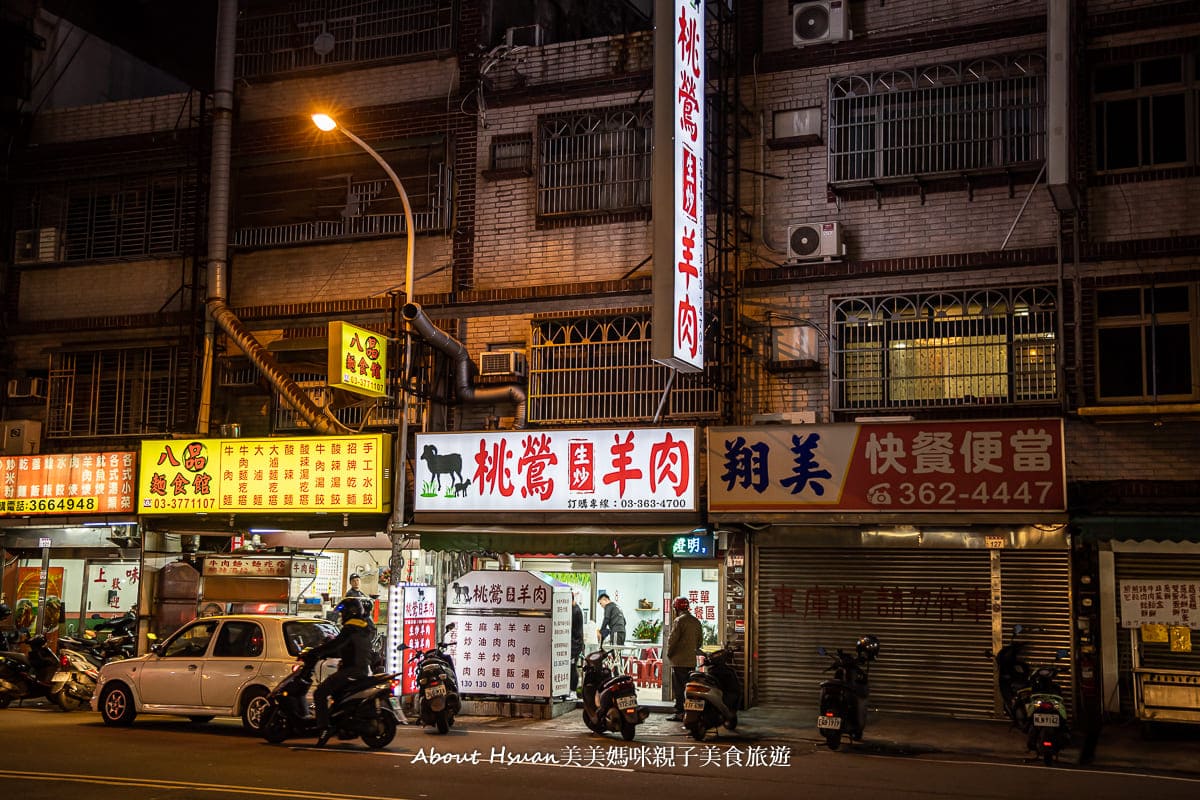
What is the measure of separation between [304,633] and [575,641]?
14.4 ft

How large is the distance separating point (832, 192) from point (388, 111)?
27.6 feet

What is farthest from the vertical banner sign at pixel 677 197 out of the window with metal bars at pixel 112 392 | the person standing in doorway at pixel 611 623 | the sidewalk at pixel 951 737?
the window with metal bars at pixel 112 392

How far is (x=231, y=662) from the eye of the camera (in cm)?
1588

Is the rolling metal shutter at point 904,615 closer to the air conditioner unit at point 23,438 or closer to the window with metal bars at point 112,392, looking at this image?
the window with metal bars at point 112,392

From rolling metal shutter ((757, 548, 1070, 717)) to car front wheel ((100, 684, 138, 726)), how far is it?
9.04 metres

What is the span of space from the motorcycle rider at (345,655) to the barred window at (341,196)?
9.29m

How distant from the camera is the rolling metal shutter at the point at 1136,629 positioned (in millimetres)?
16891

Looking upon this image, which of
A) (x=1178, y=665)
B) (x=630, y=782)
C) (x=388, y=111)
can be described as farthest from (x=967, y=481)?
(x=388, y=111)

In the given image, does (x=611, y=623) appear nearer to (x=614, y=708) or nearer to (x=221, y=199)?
(x=614, y=708)

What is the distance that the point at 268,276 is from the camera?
2327cm

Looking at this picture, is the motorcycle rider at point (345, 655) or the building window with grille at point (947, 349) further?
the building window with grille at point (947, 349)

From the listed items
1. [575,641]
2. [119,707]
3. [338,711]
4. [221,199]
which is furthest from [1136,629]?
[221,199]

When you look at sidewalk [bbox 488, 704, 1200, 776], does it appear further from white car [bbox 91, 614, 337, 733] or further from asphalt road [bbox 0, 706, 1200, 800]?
white car [bbox 91, 614, 337, 733]

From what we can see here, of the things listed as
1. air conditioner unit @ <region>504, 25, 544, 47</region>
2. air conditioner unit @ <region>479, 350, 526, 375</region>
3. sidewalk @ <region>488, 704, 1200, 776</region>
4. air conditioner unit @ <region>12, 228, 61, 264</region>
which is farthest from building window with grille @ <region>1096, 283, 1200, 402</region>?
air conditioner unit @ <region>12, 228, 61, 264</region>
